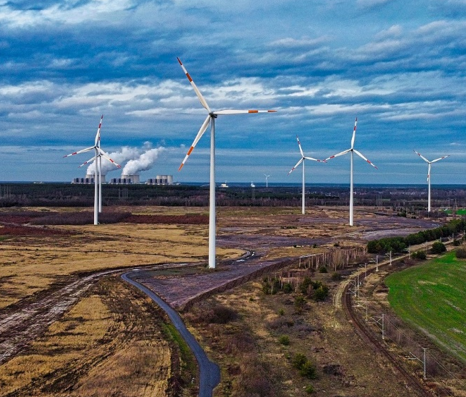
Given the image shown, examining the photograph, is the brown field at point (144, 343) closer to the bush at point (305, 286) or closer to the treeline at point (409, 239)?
the bush at point (305, 286)

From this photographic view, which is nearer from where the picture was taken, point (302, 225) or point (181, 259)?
point (181, 259)

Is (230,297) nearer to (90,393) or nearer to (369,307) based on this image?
(369,307)

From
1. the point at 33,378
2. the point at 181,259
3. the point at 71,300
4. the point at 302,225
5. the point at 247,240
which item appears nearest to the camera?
the point at 33,378

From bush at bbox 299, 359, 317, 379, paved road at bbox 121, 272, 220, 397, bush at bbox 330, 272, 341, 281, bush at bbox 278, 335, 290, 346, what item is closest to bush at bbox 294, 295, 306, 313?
bush at bbox 278, 335, 290, 346

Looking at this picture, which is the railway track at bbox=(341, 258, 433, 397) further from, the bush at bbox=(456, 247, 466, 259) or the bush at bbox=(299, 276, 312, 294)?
the bush at bbox=(456, 247, 466, 259)

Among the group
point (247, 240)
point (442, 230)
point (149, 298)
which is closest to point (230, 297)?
point (149, 298)

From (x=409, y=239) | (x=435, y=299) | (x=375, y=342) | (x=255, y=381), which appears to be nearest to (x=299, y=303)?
(x=375, y=342)
